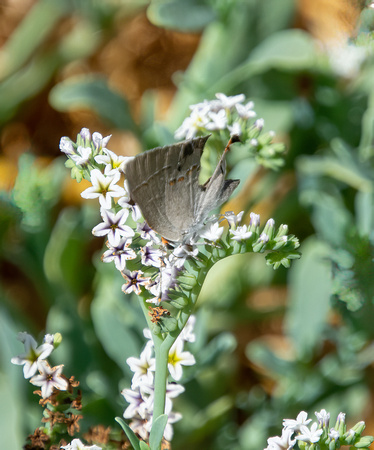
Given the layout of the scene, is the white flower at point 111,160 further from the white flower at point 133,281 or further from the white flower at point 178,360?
the white flower at point 178,360

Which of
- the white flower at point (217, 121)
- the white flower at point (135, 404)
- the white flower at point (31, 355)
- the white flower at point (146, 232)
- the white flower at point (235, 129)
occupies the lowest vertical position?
the white flower at point (135, 404)

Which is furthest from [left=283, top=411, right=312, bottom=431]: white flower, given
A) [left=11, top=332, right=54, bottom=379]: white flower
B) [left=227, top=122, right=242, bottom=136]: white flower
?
[left=227, top=122, right=242, bottom=136]: white flower

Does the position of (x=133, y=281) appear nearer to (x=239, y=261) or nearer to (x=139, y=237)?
(x=139, y=237)

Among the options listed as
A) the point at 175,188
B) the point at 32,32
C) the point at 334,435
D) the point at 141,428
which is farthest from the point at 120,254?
the point at 32,32

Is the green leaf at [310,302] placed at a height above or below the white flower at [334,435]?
below

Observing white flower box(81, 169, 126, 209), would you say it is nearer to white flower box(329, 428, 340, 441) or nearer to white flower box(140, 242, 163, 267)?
white flower box(140, 242, 163, 267)

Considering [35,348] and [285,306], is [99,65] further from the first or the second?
[35,348]

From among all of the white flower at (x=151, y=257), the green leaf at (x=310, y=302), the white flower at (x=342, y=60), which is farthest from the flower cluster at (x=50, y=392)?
the white flower at (x=342, y=60)
